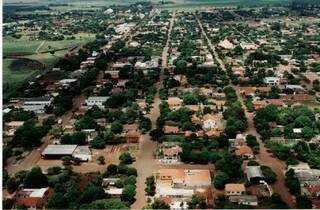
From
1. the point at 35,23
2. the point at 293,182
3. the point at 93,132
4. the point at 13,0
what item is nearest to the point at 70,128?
the point at 93,132

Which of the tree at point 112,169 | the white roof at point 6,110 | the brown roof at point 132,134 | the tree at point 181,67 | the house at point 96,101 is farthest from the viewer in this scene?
the tree at point 181,67

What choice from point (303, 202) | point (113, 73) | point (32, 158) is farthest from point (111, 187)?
point (113, 73)

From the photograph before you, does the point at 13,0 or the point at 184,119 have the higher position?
the point at 184,119

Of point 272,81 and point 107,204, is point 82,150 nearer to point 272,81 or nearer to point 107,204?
point 107,204

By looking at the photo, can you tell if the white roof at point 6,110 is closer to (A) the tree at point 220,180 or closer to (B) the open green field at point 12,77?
(B) the open green field at point 12,77

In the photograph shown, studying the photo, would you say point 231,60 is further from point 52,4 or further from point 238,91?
point 52,4

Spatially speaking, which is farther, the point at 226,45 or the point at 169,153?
the point at 226,45

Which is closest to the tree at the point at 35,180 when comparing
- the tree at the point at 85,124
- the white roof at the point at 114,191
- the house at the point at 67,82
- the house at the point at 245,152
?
the white roof at the point at 114,191
